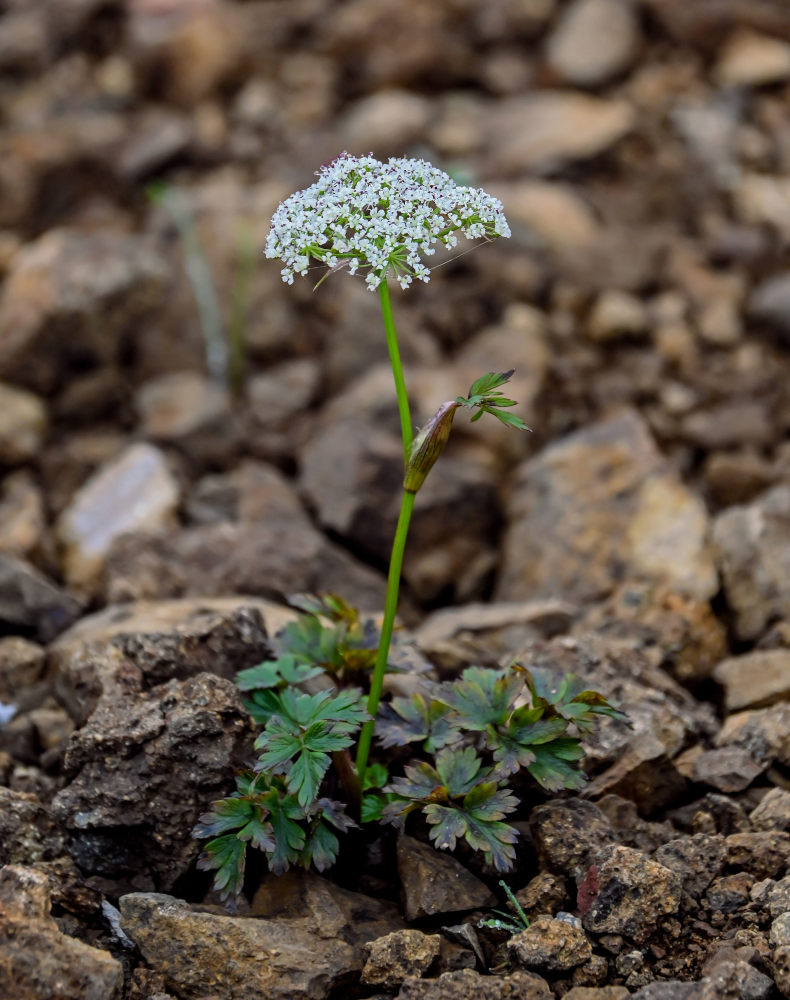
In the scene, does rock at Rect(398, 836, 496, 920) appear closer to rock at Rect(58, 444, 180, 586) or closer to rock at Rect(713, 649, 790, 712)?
rock at Rect(713, 649, 790, 712)

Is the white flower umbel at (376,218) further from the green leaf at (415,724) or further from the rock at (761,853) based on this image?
the rock at (761,853)

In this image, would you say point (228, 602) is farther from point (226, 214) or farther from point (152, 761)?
point (226, 214)

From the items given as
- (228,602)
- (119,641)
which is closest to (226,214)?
(228,602)

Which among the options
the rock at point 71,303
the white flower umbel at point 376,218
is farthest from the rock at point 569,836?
the rock at point 71,303

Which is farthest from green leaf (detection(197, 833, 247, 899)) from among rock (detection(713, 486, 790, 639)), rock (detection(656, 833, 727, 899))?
rock (detection(713, 486, 790, 639))

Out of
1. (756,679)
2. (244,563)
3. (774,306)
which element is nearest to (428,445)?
(756,679)
